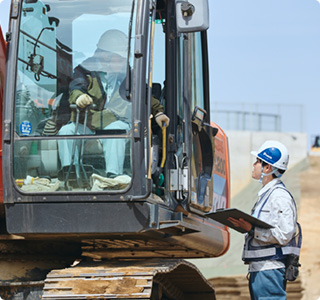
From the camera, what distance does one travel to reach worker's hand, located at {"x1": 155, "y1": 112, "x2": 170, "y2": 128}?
6.11 metres

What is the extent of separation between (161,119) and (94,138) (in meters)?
0.62

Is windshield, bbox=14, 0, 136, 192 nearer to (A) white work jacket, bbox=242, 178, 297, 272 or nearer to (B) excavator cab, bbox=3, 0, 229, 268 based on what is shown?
(B) excavator cab, bbox=3, 0, 229, 268

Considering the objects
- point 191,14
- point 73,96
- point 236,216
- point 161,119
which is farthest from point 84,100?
point 236,216

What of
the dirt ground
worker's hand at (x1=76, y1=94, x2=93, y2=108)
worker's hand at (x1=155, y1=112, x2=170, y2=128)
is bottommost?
the dirt ground

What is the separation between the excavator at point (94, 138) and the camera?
5.71 meters

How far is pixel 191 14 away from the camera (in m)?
5.78

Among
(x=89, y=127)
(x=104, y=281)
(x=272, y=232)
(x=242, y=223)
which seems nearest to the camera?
(x=104, y=281)

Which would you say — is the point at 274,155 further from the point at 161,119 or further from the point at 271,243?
the point at 161,119

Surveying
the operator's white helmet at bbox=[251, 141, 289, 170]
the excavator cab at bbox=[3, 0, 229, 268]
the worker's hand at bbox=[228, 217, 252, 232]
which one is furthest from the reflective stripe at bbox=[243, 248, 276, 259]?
the operator's white helmet at bbox=[251, 141, 289, 170]

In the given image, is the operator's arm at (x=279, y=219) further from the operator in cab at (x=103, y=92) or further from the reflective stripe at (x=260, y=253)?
the operator in cab at (x=103, y=92)

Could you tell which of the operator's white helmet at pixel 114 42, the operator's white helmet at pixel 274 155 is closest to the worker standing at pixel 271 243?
the operator's white helmet at pixel 274 155

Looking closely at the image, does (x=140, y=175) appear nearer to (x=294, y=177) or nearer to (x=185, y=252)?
(x=185, y=252)

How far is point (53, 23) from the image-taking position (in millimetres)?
6004

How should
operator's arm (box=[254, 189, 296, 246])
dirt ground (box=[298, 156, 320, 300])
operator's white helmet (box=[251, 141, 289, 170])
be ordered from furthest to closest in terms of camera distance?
dirt ground (box=[298, 156, 320, 300]) → operator's white helmet (box=[251, 141, 289, 170]) → operator's arm (box=[254, 189, 296, 246])
